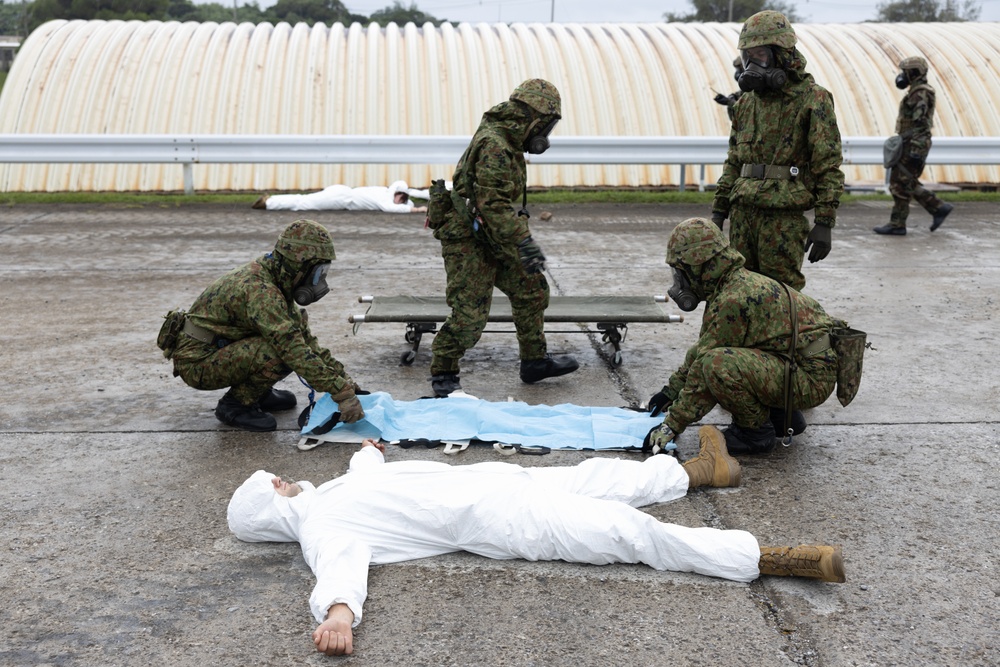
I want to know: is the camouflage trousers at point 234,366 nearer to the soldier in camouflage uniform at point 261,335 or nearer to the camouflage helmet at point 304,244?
the soldier in camouflage uniform at point 261,335

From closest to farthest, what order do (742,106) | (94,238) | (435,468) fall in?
(435,468)
(742,106)
(94,238)

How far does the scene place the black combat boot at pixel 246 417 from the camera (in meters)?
5.23

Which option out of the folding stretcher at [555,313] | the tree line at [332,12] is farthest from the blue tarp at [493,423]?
the tree line at [332,12]

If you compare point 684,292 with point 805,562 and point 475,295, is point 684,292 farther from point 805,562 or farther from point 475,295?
point 805,562

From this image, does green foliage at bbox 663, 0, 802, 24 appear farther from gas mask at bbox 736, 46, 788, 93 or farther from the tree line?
gas mask at bbox 736, 46, 788, 93

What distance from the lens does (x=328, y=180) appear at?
14602 millimetres

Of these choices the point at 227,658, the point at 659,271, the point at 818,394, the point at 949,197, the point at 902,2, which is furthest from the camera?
the point at 902,2

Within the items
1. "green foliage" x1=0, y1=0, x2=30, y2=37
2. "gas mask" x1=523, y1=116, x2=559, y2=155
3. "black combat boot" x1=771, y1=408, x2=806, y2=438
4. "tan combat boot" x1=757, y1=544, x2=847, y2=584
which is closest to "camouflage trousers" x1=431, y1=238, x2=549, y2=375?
"gas mask" x1=523, y1=116, x2=559, y2=155

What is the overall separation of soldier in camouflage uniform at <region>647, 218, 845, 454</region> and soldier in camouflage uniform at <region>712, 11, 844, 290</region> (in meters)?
1.31

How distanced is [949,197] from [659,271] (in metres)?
6.91

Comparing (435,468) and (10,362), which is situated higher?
(435,468)

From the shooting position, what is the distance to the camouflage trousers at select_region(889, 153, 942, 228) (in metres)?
11.1

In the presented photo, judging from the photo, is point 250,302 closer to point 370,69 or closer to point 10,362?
point 10,362

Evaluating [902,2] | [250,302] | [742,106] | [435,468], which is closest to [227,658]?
[435,468]
